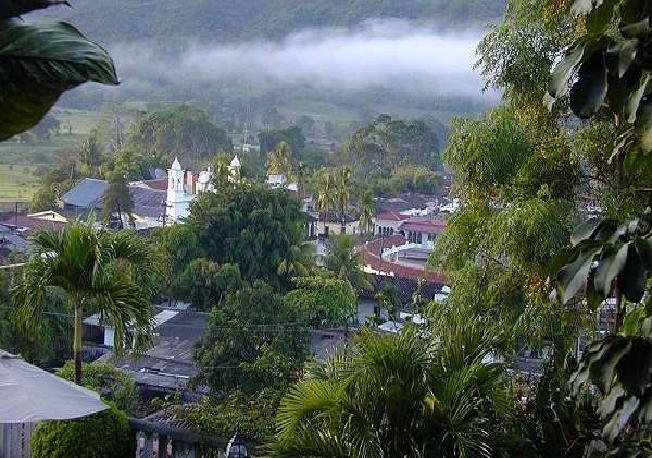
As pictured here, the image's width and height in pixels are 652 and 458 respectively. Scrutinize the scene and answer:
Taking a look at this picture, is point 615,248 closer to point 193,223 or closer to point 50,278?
point 50,278

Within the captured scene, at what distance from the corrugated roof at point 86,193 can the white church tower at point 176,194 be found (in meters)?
1.58

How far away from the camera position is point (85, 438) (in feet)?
12.2

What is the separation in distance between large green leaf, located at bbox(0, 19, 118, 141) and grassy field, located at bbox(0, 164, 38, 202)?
1088 inches

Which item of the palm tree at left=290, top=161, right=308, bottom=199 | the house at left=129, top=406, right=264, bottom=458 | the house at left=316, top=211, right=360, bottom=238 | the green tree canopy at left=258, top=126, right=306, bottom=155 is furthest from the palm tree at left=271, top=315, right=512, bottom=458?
the green tree canopy at left=258, top=126, right=306, bottom=155

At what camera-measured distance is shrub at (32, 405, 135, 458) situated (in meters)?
3.70

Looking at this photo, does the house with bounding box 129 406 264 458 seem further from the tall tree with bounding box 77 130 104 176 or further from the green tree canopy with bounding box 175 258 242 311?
the tall tree with bounding box 77 130 104 176

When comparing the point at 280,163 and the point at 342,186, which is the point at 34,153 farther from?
the point at 342,186

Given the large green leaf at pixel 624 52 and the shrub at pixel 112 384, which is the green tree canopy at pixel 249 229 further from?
the large green leaf at pixel 624 52

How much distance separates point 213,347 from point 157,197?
593 inches

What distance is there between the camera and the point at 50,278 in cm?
372

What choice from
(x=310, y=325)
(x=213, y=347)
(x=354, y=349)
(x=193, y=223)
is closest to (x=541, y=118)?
(x=354, y=349)

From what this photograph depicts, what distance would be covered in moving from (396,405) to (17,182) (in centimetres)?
2836

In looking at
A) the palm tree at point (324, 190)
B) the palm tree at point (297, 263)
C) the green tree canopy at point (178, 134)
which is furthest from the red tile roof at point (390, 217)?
the palm tree at point (297, 263)

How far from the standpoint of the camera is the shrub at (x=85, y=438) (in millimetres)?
3701
